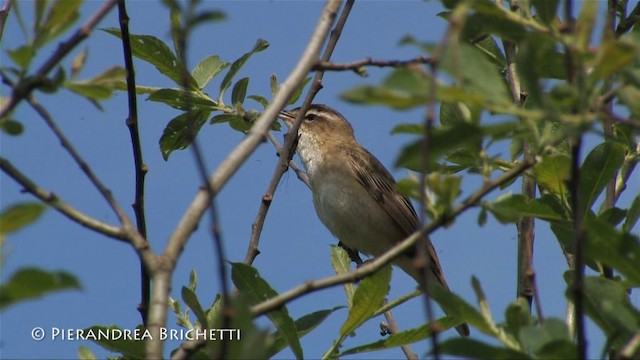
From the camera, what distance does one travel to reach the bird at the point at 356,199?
7.52 metres

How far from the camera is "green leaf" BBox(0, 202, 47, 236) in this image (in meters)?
1.93

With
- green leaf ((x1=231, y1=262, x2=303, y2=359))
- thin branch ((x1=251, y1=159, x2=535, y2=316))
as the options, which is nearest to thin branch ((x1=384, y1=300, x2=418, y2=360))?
green leaf ((x1=231, y1=262, x2=303, y2=359))

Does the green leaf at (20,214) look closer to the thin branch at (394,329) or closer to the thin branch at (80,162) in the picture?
the thin branch at (80,162)

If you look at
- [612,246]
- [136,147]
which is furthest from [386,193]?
[612,246]

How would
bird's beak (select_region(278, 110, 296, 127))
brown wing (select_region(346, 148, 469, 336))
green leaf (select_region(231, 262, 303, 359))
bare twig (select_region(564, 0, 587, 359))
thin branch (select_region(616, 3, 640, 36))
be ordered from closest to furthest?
bare twig (select_region(564, 0, 587, 359)) < green leaf (select_region(231, 262, 303, 359)) < thin branch (select_region(616, 3, 640, 36)) < bird's beak (select_region(278, 110, 296, 127)) < brown wing (select_region(346, 148, 469, 336))

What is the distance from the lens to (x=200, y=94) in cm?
475

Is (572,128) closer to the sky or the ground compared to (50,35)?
closer to the ground

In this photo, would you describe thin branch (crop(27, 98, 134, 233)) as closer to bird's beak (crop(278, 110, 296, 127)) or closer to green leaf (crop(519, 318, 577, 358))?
green leaf (crop(519, 318, 577, 358))

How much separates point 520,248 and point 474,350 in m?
1.56

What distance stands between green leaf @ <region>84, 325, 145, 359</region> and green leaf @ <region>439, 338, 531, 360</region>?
3.31 ft

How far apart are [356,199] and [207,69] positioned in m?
3.19

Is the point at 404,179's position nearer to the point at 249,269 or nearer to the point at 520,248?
the point at 249,269

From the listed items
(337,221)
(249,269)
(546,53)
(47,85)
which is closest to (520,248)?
(249,269)

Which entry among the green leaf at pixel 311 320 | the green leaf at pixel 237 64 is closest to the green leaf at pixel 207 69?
the green leaf at pixel 237 64
